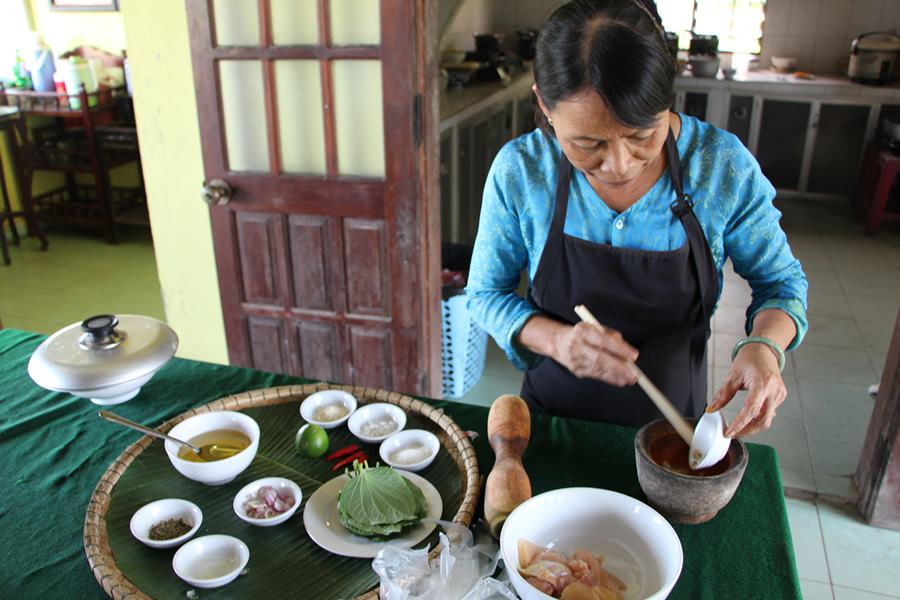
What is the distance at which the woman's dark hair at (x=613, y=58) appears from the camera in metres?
1.02

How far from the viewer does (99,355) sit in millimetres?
1335

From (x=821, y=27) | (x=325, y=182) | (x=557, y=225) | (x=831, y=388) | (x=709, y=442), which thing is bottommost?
(x=831, y=388)

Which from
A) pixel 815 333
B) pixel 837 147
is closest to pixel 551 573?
pixel 815 333

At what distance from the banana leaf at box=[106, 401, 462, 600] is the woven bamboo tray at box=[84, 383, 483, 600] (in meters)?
0.01

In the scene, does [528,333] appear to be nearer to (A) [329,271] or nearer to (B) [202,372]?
(B) [202,372]

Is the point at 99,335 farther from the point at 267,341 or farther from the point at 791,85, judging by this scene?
the point at 791,85

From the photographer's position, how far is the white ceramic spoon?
1042 millimetres

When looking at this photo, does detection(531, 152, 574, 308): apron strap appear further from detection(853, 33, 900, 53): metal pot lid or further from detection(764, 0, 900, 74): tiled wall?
detection(764, 0, 900, 74): tiled wall

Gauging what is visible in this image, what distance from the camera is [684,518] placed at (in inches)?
42.9

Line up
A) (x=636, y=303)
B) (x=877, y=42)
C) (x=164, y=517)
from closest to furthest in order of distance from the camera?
(x=164, y=517), (x=636, y=303), (x=877, y=42)

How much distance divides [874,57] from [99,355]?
5868 millimetres

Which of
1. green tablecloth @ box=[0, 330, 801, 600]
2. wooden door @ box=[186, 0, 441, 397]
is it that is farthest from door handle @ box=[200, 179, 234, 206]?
green tablecloth @ box=[0, 330, 801, 600]

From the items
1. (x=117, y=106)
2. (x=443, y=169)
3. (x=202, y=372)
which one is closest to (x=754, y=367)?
(x=202, y=372)

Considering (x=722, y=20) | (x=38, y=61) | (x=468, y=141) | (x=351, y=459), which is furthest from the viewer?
(x=722, y=20)
